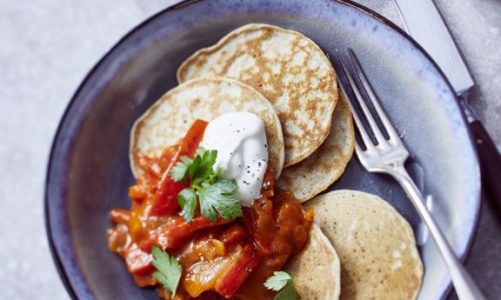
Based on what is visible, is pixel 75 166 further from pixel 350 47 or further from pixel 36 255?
pixel 350 47

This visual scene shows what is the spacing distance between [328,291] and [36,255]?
147cm

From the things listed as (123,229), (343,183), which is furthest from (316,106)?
(123,229)

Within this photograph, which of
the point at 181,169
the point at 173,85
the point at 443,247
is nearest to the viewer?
the point at 443,247

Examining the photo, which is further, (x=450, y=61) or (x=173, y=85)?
(x=173, y=85)

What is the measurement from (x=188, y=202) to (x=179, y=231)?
134 millimetres

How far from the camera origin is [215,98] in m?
2.66

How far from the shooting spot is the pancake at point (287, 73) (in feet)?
8.29

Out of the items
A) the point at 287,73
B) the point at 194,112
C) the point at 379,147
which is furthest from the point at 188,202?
the point at 379,147

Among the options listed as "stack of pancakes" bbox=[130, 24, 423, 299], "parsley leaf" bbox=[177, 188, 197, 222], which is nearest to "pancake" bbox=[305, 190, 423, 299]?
"stack of pancakes" bbox=[130, 24, 423, 299]

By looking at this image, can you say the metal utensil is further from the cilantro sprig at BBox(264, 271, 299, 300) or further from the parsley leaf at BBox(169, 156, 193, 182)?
the parsley leaf at BBox(169, 156, 193, 182)

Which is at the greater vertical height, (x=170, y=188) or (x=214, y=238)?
(x=170, y=188)

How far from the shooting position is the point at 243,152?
245cm

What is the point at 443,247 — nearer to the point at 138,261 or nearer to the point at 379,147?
the point at 379,147

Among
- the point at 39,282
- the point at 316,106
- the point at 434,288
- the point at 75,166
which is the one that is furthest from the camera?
the point at 39,282
